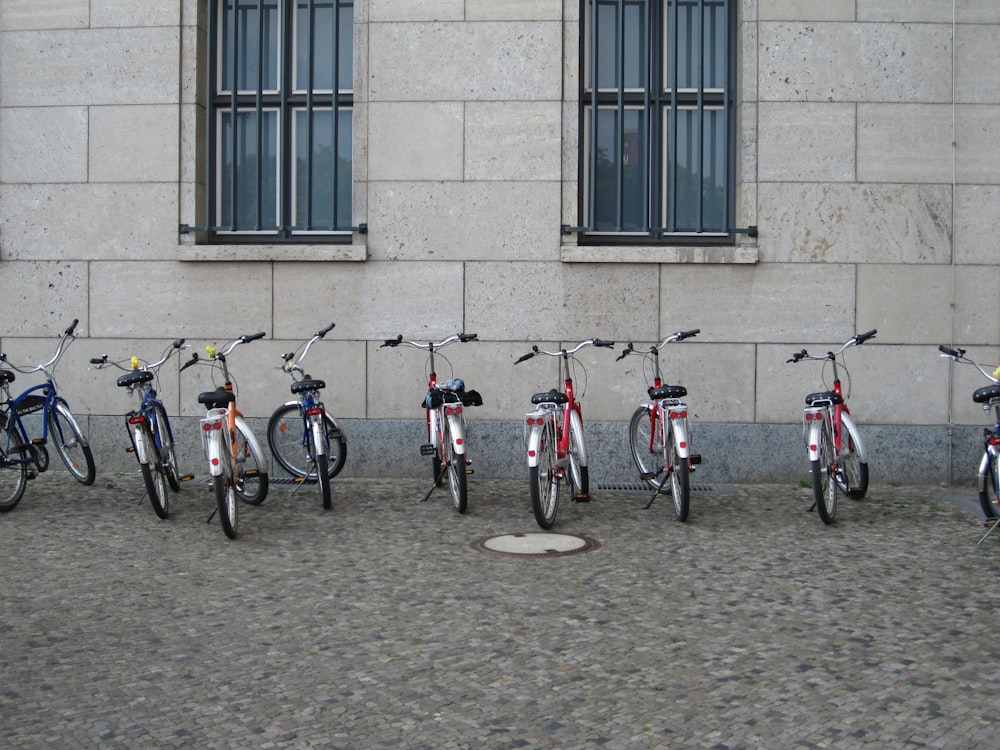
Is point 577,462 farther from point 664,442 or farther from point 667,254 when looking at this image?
point 667,254

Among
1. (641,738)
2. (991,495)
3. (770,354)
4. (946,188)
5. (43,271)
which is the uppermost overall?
(946,188)

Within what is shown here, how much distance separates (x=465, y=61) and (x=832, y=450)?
15.0 ft

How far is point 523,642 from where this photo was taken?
5312mm

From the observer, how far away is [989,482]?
7344 millimetres

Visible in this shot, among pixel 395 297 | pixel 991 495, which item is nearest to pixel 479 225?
pixel 395 297

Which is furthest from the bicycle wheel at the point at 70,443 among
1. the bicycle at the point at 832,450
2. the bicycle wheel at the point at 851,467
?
the bicycle wheel at the point at 851,467

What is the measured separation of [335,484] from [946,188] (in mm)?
5781

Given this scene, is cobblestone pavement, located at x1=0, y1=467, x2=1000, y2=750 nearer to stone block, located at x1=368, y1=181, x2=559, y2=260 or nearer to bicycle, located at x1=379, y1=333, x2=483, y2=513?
bicycle, located at x1=379, y1=333, x2=483, y2=513

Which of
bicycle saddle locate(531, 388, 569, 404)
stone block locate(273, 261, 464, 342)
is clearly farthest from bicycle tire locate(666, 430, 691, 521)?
stone block locate(273, 261, 464, 342)

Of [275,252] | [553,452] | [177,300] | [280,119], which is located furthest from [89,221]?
[553,452]

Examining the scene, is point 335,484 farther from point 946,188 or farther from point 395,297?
point 946,188

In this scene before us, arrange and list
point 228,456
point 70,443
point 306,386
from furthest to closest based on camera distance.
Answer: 1. point 70,443
2. point 306,386
3. point 228,456

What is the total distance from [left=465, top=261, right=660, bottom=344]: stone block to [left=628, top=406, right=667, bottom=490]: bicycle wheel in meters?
1.07

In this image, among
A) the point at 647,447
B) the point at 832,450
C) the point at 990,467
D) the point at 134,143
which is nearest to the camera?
the point at 990,467
